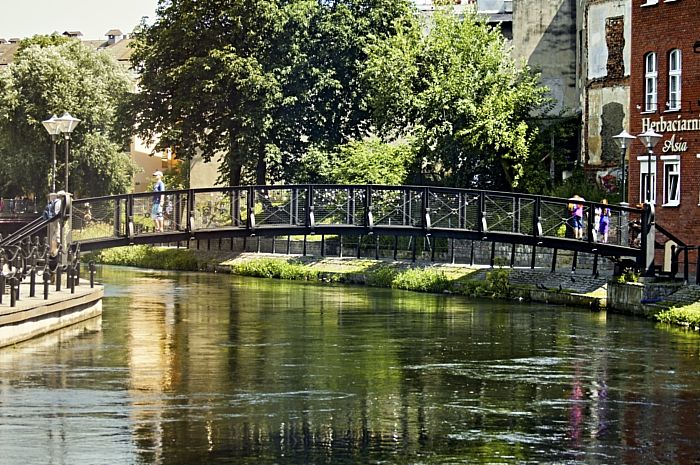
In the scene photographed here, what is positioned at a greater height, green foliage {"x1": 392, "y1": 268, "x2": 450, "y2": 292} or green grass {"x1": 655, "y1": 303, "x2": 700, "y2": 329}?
green foliage {"x1": 392, "y1": 268, "x2": 450, "y2": 292}

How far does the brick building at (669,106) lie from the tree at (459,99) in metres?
10.9

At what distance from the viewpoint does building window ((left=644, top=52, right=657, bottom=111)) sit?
45906 mm

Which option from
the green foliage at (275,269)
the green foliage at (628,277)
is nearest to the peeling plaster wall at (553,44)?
the green foliage at (275,269)

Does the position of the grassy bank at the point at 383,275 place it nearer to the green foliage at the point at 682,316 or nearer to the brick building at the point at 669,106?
→ the brick building at the point at 669,106

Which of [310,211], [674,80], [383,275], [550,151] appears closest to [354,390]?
[310,211]

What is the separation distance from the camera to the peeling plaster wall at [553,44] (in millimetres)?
64625

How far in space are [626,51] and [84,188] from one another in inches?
1638

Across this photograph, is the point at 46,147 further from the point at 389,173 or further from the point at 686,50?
the point at 686,50

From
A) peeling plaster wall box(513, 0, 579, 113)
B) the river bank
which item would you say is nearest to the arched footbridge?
the river bank

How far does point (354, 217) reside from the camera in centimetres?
4441

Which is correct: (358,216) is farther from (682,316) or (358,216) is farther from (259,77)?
(259,77)

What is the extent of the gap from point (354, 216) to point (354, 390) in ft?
67.2

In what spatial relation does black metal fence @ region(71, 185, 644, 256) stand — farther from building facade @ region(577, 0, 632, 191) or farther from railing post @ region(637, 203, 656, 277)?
building facade @ region(577, 0, 632, 191)

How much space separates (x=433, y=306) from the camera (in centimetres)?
4238
